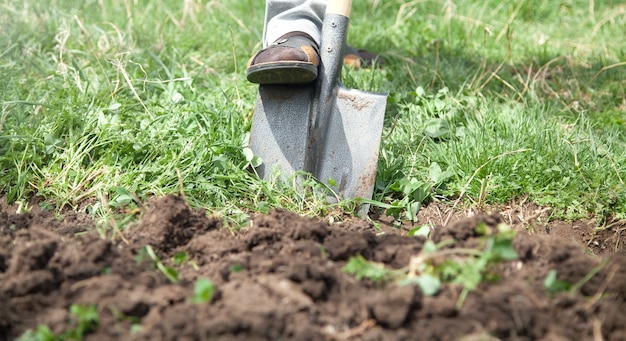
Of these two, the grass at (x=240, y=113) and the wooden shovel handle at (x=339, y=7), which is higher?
the wooden shovel handle at (x=339, y=7)

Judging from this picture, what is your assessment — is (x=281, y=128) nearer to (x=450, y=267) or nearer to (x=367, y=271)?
(x=367, y=271)

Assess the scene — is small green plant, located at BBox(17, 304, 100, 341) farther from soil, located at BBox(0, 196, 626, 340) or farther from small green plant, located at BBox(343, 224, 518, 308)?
small green plant, located at BBox(343, 224, 518, 308)

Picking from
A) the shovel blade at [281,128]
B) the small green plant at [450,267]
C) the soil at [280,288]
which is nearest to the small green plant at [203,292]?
the soil at [280,288]

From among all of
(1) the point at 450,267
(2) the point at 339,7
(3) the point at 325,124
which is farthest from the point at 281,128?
(1) the point at 450,267

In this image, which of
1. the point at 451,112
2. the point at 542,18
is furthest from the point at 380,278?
the point at 542,18

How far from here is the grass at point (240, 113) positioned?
272 centimetres

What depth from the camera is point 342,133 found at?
2820 mm

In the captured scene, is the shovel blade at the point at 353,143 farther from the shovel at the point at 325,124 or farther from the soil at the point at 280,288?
the soil at the point at 280,288

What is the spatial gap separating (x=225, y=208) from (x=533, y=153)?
1.40 m

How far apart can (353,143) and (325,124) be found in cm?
16

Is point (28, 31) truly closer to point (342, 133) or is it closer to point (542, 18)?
point (342, 133)

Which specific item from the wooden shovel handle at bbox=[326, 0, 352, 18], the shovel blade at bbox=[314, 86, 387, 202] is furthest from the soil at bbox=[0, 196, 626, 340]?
the wooden shovel handle at bbox=[326, 0, 352, 18]

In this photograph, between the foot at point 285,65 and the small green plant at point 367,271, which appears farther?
the foot at point 285,65

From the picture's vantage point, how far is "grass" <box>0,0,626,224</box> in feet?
8.92
